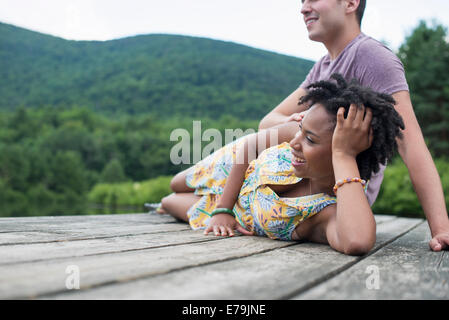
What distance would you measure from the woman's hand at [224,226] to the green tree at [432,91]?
17789mm

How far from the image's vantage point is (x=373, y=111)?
1588mm

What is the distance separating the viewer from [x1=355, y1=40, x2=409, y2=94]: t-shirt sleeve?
2.03 metres

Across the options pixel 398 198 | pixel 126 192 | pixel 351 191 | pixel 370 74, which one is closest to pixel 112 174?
pixel 126 192

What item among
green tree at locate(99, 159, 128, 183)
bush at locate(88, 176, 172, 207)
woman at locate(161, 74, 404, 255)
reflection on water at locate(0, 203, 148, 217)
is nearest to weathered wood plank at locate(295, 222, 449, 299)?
woman at locate(161, 74, 404, 255)

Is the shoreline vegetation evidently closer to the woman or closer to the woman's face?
the woman

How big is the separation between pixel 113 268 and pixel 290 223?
968mm

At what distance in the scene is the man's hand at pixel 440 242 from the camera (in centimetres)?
161

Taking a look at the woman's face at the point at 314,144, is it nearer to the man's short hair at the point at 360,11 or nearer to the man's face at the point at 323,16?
the man's face at the point at 323,16

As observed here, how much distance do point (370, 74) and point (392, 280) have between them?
51.6 inches

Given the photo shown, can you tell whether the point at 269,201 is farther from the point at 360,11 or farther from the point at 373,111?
the point at 360,11

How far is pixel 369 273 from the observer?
1134 mm

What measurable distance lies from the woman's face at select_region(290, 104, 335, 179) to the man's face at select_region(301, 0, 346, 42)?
79 cm
